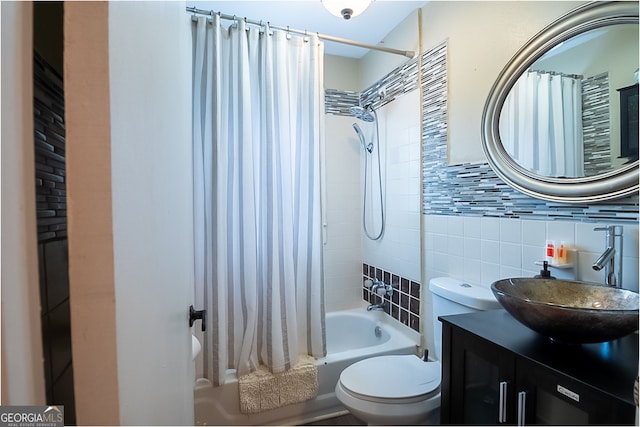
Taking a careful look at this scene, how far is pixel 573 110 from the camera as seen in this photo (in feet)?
3.76

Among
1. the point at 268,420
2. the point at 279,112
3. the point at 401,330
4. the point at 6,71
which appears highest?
the point at 279,112

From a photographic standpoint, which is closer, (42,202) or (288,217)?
(42,202)

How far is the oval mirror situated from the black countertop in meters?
0.49

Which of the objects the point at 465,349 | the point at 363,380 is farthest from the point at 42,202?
the point at 363,380

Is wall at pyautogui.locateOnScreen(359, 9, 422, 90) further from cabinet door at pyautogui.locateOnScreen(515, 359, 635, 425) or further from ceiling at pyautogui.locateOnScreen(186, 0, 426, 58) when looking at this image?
cabinet door at pyautogui.locateOnScreen(515, 359, 635, 425)

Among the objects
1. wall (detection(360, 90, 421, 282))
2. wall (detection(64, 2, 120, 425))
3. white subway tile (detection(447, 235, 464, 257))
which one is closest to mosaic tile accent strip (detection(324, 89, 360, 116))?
wall (detection(360, 90, 421, 282))

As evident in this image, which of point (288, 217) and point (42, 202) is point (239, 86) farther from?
point (42, 202)

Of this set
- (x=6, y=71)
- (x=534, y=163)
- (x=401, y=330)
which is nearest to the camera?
(x=6, y=71)

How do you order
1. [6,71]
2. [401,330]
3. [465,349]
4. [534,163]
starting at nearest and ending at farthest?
[6,71] < [465,349] < [534,163] < [401,330]

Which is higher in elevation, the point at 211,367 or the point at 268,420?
the point at 211,367

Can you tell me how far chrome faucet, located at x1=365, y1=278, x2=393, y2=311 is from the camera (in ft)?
7.53

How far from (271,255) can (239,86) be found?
0.92 meters

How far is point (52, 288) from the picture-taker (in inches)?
12.1

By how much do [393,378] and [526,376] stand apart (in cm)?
73
